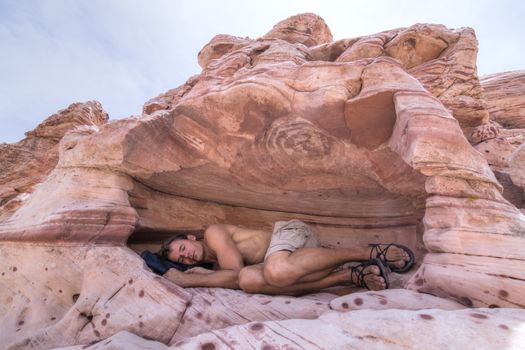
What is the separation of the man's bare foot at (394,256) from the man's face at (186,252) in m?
2.13

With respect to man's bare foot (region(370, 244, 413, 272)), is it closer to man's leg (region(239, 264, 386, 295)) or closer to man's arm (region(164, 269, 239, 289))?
man's leg (region(239, 264, 386, 295))

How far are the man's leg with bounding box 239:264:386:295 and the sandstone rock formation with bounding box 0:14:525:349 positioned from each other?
0.16 meters

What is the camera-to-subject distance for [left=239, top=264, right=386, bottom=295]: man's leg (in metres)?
2.80

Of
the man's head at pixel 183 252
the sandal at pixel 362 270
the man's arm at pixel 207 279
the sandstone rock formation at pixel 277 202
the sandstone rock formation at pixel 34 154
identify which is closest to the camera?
the sandstone rock formation at pixel 277 202

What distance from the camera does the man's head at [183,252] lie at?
12.0 feet

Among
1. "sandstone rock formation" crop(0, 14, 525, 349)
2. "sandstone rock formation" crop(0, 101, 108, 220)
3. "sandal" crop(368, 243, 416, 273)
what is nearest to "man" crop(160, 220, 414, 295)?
"sandal" crop(368, 243, 416, 273)

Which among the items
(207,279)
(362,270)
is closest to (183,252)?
(207,279)

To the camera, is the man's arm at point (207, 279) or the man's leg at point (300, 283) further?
the man's arm at point (207, 279)

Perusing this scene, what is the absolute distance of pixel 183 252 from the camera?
145 inches

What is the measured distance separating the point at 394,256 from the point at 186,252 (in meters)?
2.47

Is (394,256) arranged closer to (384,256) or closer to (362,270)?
(384,256)

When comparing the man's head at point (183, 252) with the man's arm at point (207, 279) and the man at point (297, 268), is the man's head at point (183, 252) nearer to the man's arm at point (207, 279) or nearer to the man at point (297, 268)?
the man at point (297, 268)

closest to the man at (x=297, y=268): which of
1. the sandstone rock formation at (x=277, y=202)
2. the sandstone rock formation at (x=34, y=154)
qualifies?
the sandstone rock formation at (x=277, y=202)

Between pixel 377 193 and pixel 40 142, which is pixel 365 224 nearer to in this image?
pixel 377 193
